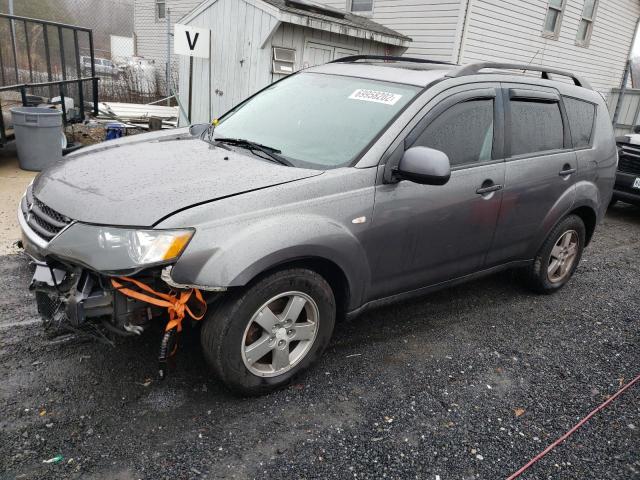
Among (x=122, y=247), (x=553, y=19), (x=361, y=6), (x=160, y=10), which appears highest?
(x=553, y=19)

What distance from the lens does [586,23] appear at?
1477 centimetres

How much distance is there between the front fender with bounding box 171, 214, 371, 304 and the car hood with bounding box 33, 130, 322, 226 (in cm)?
23

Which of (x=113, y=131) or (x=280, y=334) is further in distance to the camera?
(x=113, y=131)

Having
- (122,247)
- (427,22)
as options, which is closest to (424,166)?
(122,247)

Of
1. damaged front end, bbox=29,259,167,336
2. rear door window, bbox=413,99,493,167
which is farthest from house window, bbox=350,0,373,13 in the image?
damaged front end, bbox=29,259,167,336

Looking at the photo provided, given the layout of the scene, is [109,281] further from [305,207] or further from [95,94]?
[95,94]

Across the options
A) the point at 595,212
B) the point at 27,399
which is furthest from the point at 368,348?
the point at 595,212

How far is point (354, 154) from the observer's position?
305cm

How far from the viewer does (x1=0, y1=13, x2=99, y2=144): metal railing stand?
24.6 ft

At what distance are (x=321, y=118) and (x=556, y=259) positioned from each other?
2.60m

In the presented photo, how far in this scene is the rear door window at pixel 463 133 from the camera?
3264 mm

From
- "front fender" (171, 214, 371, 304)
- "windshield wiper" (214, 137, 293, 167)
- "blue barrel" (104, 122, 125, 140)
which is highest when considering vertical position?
"windshield wiper" (214, 137, 293, 167)

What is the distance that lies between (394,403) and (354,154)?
4.79 feet

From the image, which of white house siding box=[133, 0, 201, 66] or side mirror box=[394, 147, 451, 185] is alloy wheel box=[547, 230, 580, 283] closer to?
side mirror box=[394, 147, 451, 185]
